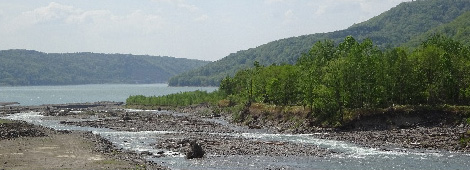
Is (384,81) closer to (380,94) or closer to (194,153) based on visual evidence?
(380,94)

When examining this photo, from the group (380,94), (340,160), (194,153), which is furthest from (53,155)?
(380,94)

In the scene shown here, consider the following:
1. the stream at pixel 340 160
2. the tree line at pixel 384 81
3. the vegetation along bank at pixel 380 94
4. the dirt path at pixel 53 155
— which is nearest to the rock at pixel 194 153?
the stream at pixel 340 160

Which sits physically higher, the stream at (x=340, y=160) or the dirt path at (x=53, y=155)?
the dirt path at (x=53, y=155)

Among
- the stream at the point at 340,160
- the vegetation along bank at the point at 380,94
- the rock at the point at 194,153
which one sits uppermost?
the vegetation along bank at the point at 380,94

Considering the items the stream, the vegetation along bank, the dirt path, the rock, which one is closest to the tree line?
the vegetation along bank

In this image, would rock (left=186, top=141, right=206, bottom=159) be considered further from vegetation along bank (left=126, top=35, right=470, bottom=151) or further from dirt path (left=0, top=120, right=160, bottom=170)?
vegetation along bank (left=126, top=35, right=470, bottom=151)

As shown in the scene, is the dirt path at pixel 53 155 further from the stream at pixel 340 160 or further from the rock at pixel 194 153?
the rock at pixel 194 153

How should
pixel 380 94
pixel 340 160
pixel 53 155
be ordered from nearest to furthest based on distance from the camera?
pixel 340 160
pixel 53 155
pixel 380 94

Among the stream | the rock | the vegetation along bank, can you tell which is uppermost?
the vegetation along bank

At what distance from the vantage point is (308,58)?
5177 inches

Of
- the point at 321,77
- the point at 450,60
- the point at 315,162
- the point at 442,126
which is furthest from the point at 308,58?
the point at 315,162

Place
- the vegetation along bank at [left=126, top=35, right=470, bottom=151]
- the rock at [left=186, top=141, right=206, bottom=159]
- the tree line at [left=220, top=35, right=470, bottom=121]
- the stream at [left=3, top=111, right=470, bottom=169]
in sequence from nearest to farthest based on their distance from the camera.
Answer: the stream at [left=3, top=111, right=470, bottom=169] < the rock at [left=186, top=141, right=206, bottom=159] < the vegetation along bank at [left=126, top=35, right=470, bottom=151] < the tree line at [left=220, top=35, right=470, bottom=121]

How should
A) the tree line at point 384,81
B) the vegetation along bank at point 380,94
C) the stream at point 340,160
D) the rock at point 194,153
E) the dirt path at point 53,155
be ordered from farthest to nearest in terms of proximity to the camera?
1. the tree line at point 384,81
2. the vegetation along bank at point 380,94
3. the rock at point 194,153
4. the stream at point 340,160
5. the dirt path at point 53,155

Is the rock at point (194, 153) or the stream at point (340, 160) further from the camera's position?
the rock at point (194, 153)
